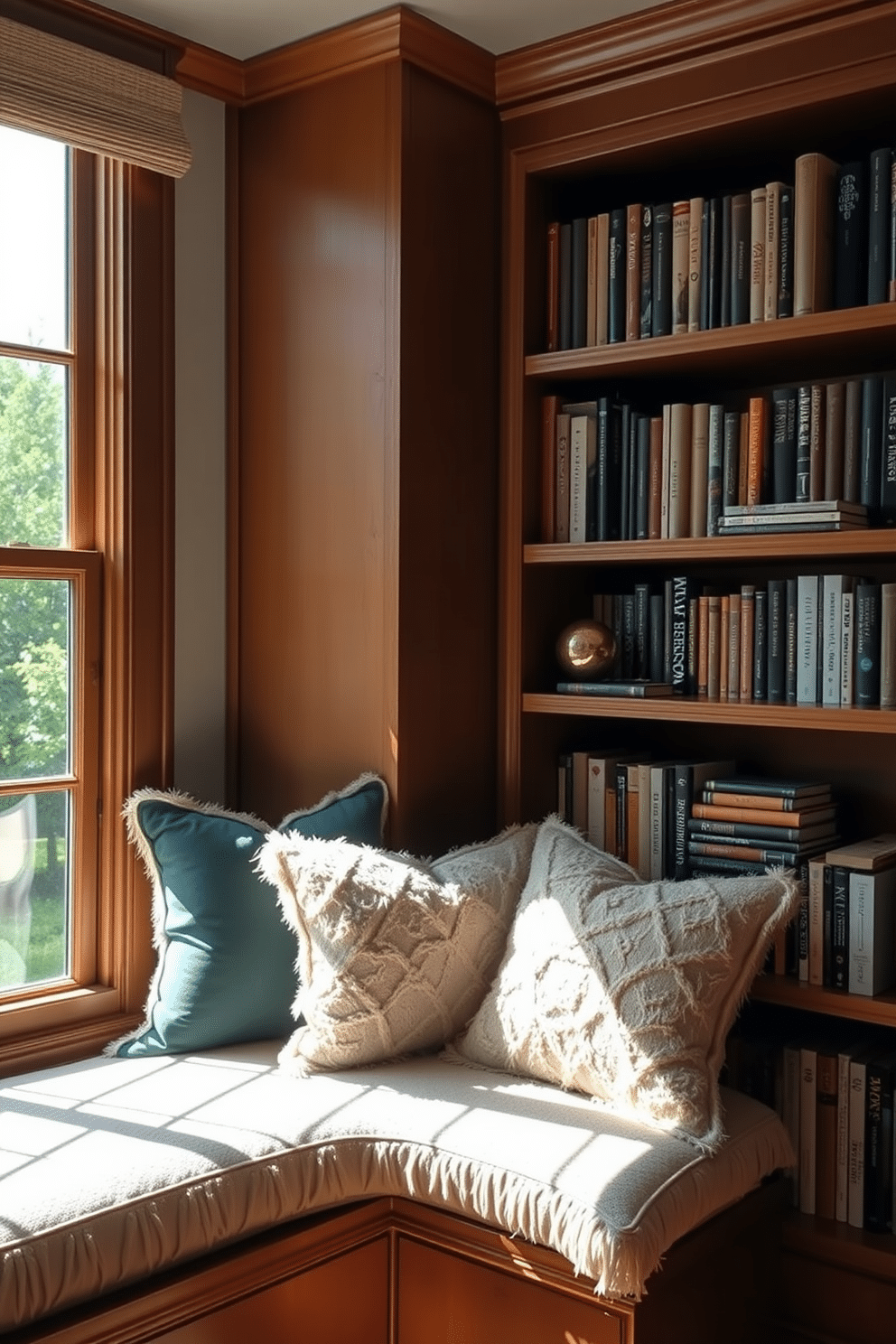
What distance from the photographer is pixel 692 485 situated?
2785mm

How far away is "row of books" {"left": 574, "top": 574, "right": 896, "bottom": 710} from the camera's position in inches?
101

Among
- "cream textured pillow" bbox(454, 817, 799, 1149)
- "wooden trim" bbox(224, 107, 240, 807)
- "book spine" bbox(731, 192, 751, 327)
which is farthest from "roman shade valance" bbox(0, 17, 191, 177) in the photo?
"cream textured pillow" bbox(454, 817, 799, 1149)

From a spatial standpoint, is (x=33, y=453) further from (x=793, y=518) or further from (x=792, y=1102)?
(x=792, y=1102)

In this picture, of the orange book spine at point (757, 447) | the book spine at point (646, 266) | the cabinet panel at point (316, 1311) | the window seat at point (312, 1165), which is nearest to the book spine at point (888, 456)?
the orange book spine at point (757, 447)

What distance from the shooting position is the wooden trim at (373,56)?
2684mm

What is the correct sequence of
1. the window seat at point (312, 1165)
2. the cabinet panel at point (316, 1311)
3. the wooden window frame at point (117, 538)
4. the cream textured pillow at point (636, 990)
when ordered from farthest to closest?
the wooden window frame at point (117, 538)
the cream textured pillow at point (636, 990)
the cabinet panel at point (316, 1311)
the window seat at point (312, 1165)

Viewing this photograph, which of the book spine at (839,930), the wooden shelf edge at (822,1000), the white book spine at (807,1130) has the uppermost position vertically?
the book spine at (839,930)

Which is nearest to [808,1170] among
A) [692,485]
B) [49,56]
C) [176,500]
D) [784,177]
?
[692,485]

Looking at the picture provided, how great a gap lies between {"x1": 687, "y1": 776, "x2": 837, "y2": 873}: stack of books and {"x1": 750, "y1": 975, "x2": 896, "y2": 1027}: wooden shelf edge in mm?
221

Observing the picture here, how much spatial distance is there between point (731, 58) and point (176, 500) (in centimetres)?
143

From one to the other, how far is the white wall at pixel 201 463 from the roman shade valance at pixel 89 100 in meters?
0.15

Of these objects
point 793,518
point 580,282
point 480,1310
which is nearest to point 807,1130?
point 480,1310

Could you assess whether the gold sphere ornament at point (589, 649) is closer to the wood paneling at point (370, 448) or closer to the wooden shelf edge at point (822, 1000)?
the wood paneling at point (370, 448)

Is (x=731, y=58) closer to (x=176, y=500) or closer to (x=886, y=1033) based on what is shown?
(x=176, y=500)
